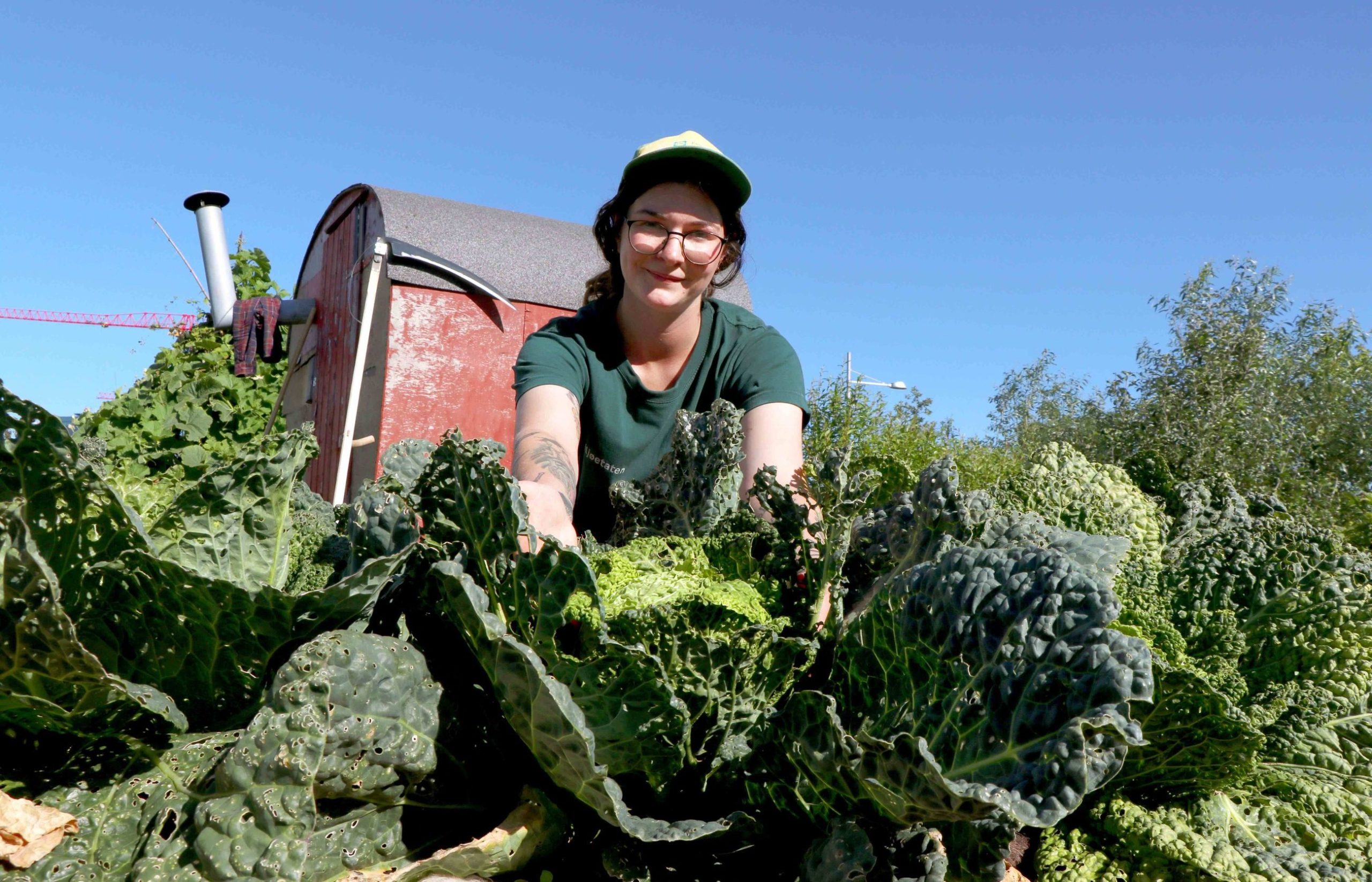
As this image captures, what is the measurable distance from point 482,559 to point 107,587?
1.79 ft

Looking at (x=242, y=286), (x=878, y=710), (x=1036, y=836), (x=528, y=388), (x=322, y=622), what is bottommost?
(x=1036, y=836)

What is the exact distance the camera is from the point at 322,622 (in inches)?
53.6

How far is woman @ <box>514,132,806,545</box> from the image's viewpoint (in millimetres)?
2277

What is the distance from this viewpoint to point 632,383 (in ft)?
8.51

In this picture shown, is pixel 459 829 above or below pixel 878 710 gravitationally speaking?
below

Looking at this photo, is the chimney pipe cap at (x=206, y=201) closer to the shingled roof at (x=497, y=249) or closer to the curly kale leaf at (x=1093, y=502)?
the shingled roof at (x=497, y=249)

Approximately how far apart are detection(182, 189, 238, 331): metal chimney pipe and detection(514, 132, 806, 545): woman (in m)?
8.48

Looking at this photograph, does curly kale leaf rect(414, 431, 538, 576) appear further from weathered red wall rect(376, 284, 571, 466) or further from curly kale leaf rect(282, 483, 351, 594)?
weathered red wall rect(376, 284, 571, 466)

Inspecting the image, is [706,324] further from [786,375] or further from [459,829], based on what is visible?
[459,829]

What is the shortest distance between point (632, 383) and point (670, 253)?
1.51 ft

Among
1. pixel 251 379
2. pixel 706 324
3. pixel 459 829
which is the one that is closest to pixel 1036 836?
pixel 459 829

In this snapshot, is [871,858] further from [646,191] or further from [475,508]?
[646,191]

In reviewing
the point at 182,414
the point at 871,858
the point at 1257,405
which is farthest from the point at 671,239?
the point at 1257,405

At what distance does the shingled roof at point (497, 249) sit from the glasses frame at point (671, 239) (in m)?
8.27
